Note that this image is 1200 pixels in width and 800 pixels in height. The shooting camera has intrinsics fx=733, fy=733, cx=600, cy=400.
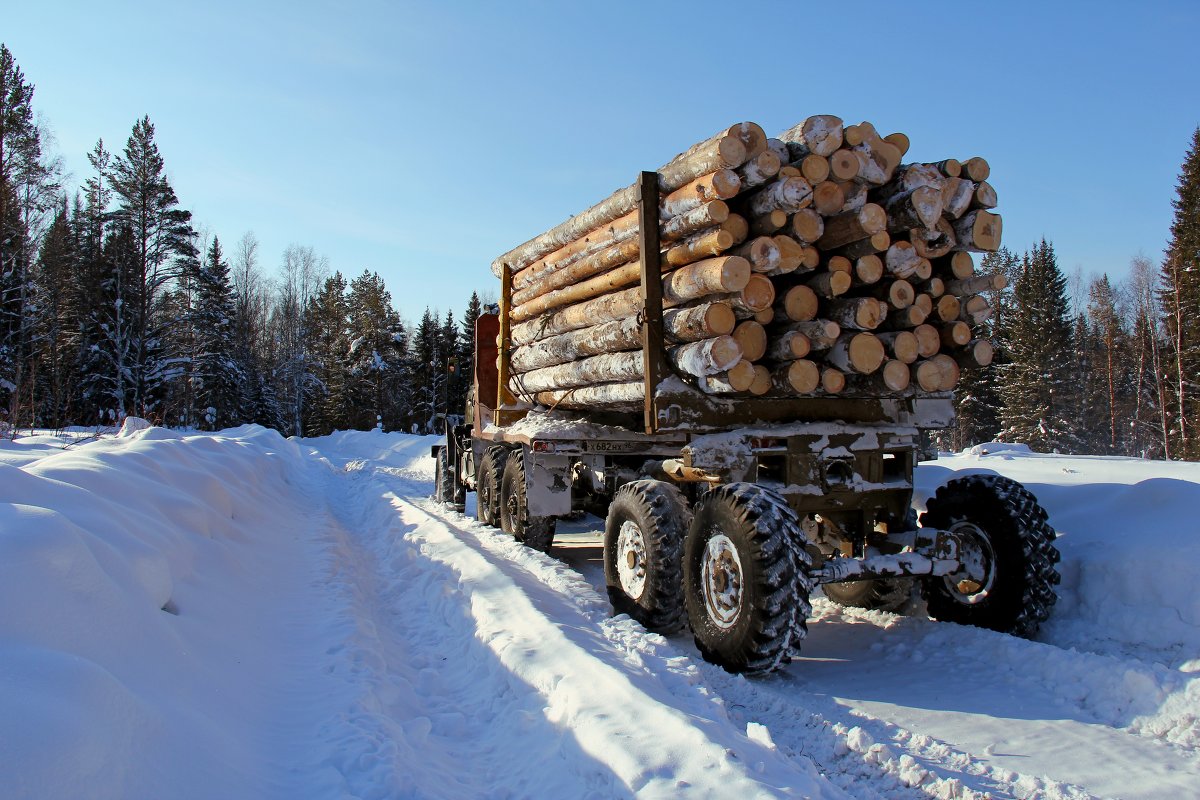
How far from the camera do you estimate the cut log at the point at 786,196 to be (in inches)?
194

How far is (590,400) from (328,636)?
3.28 metres

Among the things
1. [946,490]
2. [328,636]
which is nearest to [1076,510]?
[946,490]

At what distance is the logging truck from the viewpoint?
4742 millimetres

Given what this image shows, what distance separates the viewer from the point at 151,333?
31.6 meters

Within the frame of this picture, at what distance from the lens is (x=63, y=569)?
287cm

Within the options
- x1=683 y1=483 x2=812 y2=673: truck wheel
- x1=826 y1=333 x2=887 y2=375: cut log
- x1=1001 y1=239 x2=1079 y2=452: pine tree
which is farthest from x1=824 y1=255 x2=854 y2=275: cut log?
x1=1001 y1=239 x2=1079 y2=452: pine tree

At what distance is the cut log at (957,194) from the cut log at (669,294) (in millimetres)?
1653

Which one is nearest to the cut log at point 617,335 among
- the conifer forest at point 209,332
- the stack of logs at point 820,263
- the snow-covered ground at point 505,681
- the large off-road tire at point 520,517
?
the stack of logs at point 820,263

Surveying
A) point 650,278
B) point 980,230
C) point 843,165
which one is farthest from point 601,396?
point 980,230

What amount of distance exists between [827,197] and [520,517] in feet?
15.7

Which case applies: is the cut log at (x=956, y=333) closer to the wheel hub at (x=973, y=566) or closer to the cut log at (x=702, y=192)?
the wheel hub at (x=973, y=566)

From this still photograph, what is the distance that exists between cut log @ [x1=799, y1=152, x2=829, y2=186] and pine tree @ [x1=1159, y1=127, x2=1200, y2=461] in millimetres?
29079

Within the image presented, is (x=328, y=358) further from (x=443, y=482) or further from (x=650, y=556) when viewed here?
(x=650, y=556)

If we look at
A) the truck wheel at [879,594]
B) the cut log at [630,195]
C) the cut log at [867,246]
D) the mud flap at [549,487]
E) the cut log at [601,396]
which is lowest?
the truck wheel at [879,594]
